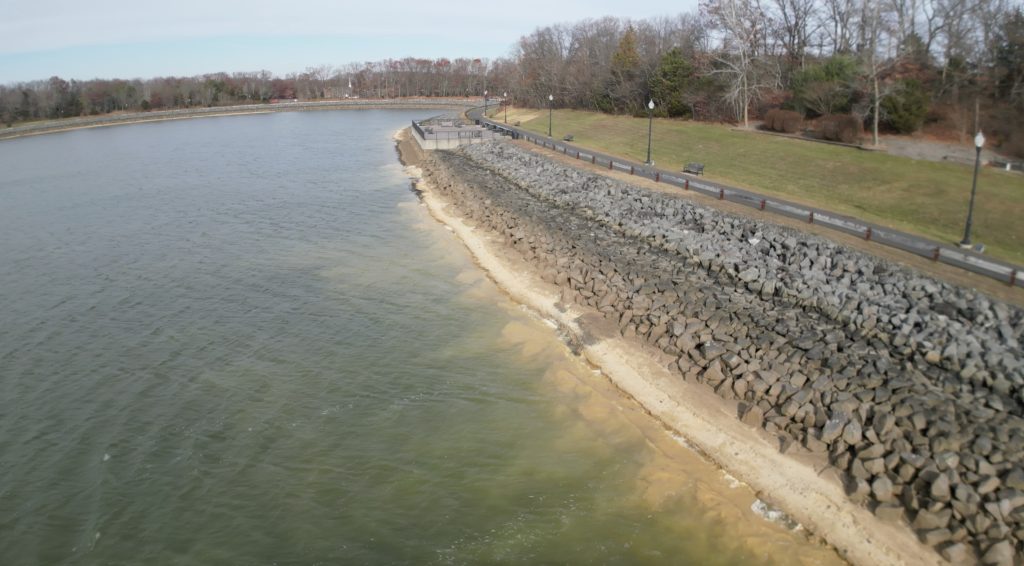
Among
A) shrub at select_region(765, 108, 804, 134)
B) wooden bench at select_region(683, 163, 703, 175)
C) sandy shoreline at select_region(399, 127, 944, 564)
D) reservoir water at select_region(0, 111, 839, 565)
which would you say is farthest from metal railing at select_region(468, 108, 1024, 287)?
shrub at select_region(765, 108, 804, 134)

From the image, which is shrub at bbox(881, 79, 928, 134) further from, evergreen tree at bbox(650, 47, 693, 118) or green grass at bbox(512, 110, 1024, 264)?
evergreen tree at bbox(650, 47, 693, 118)

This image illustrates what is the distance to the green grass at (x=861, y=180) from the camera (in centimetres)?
2441

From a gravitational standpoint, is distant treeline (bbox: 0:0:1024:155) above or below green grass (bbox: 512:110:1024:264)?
above

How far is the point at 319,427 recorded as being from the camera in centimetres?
1571

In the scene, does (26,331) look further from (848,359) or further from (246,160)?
(246,160)

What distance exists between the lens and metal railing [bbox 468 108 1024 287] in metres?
19.5

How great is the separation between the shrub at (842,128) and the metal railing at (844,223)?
11.4 metres

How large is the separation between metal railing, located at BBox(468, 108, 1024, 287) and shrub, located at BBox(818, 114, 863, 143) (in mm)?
11357

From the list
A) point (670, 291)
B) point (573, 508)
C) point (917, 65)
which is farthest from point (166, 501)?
point (917, 65)

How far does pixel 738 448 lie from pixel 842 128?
107ft

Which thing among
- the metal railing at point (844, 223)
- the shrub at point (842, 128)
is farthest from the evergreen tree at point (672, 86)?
the metal railing at point (844, 223)

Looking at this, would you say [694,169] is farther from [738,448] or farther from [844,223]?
[738,448]

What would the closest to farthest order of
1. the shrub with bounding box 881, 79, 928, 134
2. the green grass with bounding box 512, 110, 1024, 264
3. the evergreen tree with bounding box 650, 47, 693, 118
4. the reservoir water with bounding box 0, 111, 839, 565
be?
the reservoir water with bounding box 0, 111, 839, 565 → the green grass with bounding box 512, 110, 1024, 264 → the shrub with bounding box 881, 79, 928, 134 → the evergreen tree with bounding box 650, 47, 693, 118

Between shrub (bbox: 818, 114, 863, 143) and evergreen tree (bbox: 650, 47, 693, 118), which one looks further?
evergreen tree (bbox: 650, 47, 693, 118)
